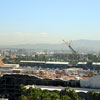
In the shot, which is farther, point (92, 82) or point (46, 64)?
point (46, 64)

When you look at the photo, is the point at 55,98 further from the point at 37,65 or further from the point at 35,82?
the point at 37,65

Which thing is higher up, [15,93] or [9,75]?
[9,75]

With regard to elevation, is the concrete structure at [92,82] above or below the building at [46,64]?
above

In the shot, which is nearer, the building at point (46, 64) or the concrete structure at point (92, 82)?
the concrete structure at point (92, 82)

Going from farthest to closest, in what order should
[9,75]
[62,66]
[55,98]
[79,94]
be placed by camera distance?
[62,66] → [9,75] → [79,94] → [55,98]

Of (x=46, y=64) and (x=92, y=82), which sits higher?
(x=92, y=82)

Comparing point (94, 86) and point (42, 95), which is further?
point (94, 86)

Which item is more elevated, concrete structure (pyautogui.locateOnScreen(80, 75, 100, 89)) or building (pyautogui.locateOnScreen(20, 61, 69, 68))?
concrete structure (pyautogui.locateOnScreen(80, 75, 100, 89))

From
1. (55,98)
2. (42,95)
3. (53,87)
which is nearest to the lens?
(55,98)

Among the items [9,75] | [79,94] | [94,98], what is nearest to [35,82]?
[9,75]

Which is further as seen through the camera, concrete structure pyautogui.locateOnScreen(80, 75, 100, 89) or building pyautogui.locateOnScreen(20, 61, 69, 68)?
building pyautogui.locateOnScreen(20, 61, 69, 68)

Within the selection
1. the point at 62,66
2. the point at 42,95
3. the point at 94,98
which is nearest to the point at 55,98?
the point at 42,95
